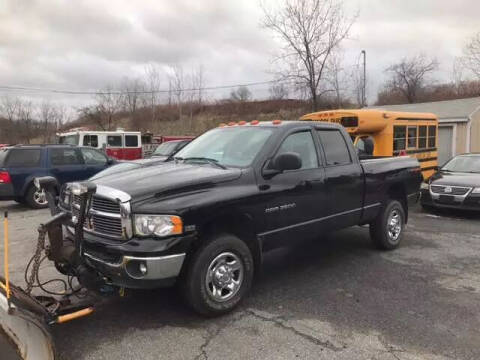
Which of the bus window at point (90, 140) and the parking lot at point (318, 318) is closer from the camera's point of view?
the parking lot at point (318, 318)

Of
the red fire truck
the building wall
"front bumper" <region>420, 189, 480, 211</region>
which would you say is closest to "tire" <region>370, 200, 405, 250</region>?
"front bumper" <region>420, 189, 480, 211</region>

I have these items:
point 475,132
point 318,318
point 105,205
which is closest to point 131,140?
point 475,132

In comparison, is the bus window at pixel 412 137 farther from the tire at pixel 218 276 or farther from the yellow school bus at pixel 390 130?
the tire at pixel 218 276

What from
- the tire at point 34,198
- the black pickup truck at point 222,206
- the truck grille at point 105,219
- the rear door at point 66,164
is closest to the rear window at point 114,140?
the rear door at point 66,164

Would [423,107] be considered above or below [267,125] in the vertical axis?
above

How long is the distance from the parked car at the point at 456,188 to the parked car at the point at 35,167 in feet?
30.4

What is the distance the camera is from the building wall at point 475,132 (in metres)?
19.6

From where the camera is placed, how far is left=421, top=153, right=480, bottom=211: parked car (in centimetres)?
886

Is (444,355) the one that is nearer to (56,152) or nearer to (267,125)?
(267,125)

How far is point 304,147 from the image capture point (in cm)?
501

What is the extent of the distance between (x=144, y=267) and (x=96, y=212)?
0.75 meters

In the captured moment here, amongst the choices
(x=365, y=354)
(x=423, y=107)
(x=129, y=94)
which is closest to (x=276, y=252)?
(x=365, y=354)

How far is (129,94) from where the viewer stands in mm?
43594

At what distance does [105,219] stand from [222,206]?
1.08 metres
